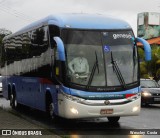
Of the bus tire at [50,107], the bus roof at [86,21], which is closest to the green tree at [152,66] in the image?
the bus tire at [50,107]

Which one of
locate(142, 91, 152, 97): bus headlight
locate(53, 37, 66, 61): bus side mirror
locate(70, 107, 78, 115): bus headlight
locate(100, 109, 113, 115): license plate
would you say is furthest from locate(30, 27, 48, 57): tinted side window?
locate(142, 91, 152, 97): bus headlight

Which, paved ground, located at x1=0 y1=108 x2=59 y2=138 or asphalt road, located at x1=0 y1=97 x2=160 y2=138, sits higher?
paved ground, located at x1=0 y1=108 x2=59 y2=138

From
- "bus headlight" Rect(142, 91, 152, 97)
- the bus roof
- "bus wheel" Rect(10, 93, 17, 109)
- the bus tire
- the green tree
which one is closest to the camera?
the bus roof

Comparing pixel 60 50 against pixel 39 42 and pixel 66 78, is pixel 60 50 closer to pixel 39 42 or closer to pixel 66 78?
pixel 66 78

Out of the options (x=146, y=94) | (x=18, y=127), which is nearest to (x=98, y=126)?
(x=18, y=127)

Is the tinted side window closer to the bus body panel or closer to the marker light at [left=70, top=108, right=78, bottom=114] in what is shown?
the bus body panel

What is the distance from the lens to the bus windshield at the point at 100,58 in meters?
13.5

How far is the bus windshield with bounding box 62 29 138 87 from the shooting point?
13547 mm

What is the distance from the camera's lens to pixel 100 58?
13.8 meters

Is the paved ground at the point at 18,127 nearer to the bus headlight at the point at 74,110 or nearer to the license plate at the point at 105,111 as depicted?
the bus headlight at the point at 74,110

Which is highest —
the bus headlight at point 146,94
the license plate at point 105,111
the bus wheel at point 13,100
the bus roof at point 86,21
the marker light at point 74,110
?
the bus roof at point 86,21

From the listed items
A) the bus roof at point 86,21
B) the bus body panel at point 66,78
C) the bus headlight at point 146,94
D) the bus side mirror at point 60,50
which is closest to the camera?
the bus side mirror at point 60,50

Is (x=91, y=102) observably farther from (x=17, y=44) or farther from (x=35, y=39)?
(x=17, y=44)

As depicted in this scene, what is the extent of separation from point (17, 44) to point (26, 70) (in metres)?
2.34
